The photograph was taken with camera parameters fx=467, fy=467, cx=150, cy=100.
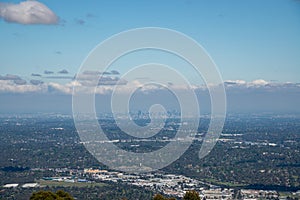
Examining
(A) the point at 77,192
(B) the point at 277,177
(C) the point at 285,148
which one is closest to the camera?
(A) the point at 77,192

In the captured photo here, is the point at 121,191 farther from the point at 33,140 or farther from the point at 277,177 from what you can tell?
the point at 33,140

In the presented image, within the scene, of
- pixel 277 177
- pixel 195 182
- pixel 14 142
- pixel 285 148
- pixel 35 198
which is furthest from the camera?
pixel 14 142

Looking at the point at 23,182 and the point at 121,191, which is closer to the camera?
the point at 121,191

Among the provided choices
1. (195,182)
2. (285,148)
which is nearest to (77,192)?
(195,182)

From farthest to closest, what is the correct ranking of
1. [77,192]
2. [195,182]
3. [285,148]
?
[285,148], [195,182], [77,192]

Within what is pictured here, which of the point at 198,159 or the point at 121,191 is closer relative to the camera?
the point at 121,191

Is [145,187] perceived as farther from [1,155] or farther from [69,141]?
[69,141]

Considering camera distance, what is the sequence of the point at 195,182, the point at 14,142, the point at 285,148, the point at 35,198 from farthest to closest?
the point at 14,142, the point at 285,148, the point at 195,182, the point at 35,198

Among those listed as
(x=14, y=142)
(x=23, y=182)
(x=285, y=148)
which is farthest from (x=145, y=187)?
(x=14, y=142)

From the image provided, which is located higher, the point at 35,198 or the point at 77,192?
the point at 35,198
